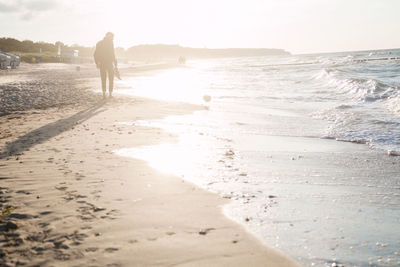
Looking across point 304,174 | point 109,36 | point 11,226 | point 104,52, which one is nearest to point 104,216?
point 11,226

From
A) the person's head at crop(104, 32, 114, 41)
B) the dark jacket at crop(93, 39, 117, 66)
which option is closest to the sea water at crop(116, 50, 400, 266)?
the dark jacket at crop(93, 39, 117, 66)

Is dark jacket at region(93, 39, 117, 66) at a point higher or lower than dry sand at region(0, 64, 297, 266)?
higher

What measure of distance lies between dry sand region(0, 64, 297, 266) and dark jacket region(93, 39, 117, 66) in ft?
19.6

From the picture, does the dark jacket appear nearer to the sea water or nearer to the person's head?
the person's head

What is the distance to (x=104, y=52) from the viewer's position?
33.6 ft

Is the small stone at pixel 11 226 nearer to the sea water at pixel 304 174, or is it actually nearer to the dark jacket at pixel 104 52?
the sea water at pixel 304 174

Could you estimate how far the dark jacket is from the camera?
10201 mm

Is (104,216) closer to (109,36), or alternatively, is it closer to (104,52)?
(104,52)

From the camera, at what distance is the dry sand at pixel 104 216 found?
2018 mm

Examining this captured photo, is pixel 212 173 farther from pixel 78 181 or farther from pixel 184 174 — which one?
pixel 78 181

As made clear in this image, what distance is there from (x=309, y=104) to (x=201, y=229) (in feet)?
33.3

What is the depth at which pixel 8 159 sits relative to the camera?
4066 millimetres

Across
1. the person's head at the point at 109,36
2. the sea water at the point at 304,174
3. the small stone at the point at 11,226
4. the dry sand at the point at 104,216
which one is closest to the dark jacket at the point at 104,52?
the person's head at the point at 109,36

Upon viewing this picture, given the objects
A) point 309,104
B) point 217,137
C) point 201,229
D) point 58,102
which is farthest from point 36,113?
point 309,104
